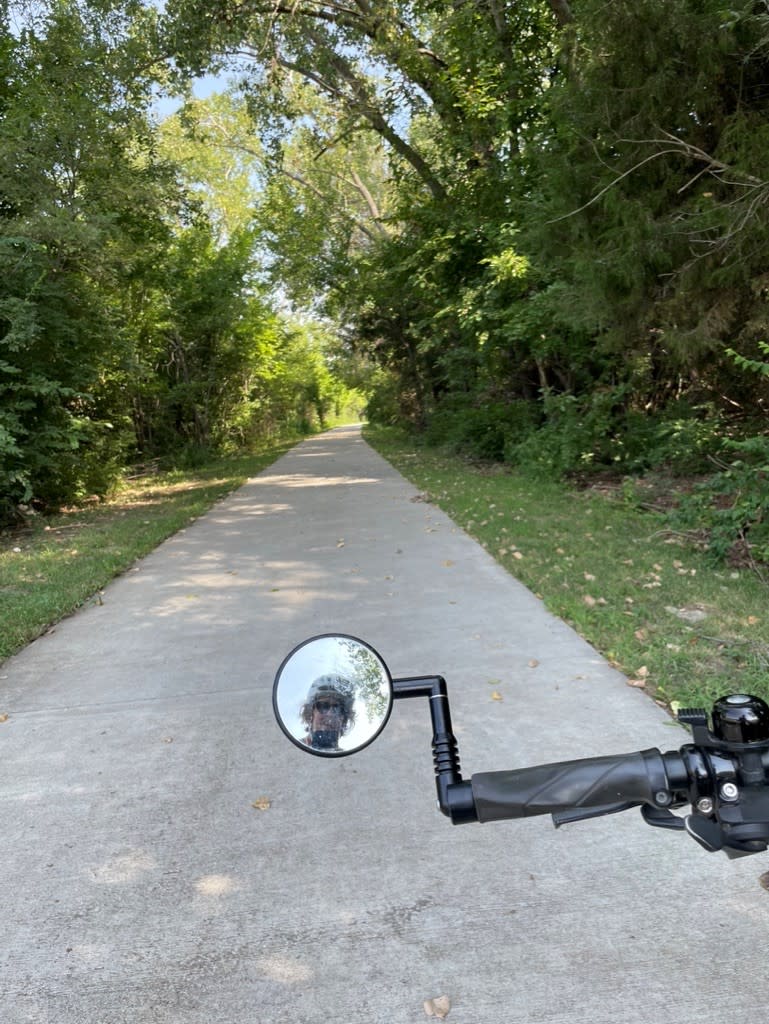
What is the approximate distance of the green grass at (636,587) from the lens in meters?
4.48

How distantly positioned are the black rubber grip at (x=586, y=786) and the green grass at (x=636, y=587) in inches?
119

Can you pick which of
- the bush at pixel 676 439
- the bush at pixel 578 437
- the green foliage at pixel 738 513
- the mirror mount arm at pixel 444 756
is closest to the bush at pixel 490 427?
the bush at pixel 578 437

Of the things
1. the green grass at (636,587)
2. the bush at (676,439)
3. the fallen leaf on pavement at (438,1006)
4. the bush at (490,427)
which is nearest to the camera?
the fallen leaf on pavement at (438,1006)

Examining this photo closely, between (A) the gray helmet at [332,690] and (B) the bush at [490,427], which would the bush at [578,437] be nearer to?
(B) the bush at [490,427]

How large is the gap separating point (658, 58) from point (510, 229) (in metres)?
5.69

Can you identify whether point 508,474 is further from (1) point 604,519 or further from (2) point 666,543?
(2) point 666,543

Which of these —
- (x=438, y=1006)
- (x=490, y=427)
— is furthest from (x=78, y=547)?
(x=490, y=427)

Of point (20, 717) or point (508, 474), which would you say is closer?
point (20, 717)

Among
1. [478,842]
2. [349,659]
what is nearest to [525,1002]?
[478,842]

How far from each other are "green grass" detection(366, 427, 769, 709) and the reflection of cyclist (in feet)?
10.1

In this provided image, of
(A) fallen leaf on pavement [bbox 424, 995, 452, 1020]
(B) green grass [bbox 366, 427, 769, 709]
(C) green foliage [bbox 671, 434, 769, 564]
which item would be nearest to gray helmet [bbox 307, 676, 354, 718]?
(A) fallen leaf on pavement [bbox 424, 995, 452, 1020]

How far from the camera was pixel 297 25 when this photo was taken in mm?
15070

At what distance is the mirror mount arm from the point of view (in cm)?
134

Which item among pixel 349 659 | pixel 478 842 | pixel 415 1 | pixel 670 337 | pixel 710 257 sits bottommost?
pixel 478 842
